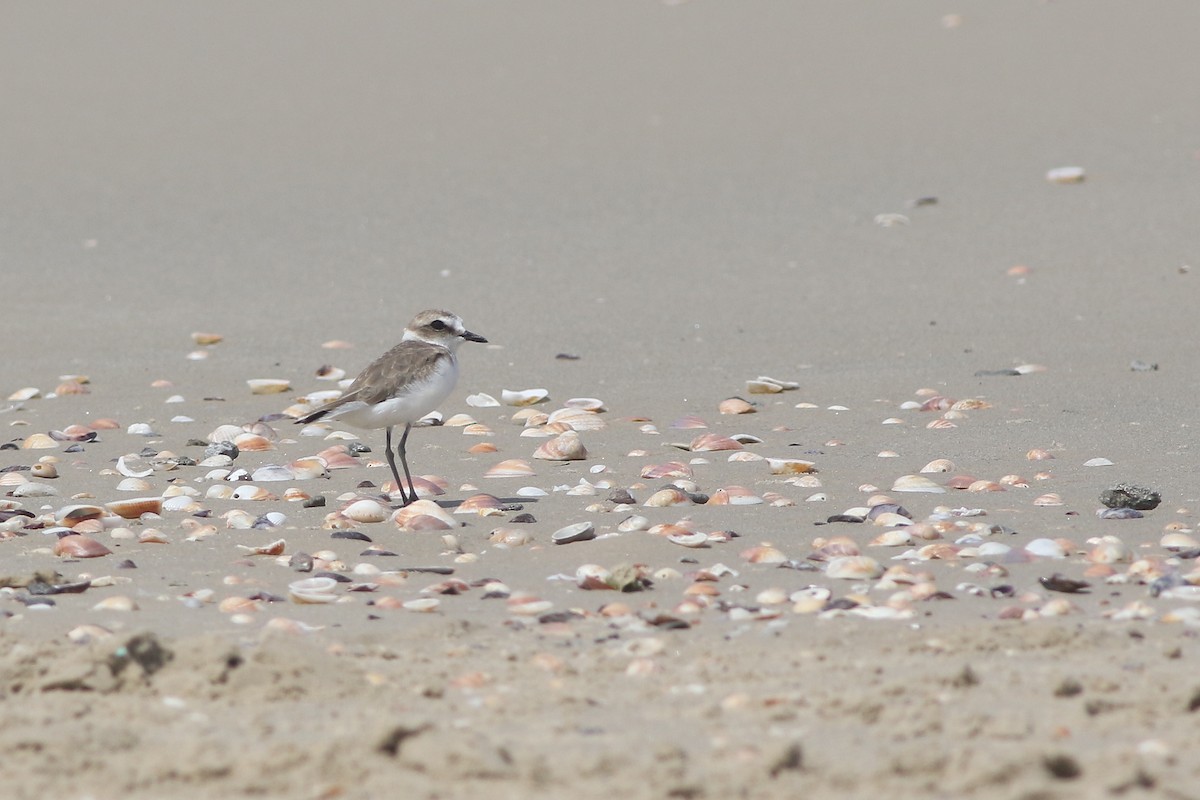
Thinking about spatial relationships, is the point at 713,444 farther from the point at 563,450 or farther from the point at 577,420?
the point at 577,420

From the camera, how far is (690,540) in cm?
579

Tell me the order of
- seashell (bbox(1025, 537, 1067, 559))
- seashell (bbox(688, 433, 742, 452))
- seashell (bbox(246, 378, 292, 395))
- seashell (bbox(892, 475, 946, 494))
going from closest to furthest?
1. seashell (bbox(1025, 537, 1067, 559))
2. seashell (bbox(892, 475, 946, 494))
3. seashell (bbox(688, 433, 742, 452))
4. seashell (bbox(246, 378, 292, 395))

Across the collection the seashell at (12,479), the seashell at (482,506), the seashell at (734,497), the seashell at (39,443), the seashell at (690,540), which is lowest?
the seashell at (734,497)

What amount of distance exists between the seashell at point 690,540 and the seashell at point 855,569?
0.53 metres

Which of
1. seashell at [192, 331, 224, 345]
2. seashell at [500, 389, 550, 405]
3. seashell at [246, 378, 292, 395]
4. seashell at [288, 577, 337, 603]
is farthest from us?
seashell at [192, 331, 224, 345]

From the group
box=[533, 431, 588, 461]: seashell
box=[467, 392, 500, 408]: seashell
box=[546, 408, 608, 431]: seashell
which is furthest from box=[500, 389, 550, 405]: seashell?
box=[533, 431, 588, 461]: seashell

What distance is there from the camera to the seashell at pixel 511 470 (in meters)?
7.16

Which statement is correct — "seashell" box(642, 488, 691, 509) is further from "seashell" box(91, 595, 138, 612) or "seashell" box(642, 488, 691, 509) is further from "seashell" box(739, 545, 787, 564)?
"seashell" box(91, 595, 138, 612)

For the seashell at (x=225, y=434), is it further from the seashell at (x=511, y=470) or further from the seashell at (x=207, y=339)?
the seashell at (x=207, y=339)

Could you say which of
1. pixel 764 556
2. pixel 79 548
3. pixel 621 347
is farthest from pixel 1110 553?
pixel 621 347

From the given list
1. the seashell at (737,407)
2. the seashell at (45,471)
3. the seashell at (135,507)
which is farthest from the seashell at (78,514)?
the seashell at (737,407)

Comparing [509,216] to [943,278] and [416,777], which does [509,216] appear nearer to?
[943,278]

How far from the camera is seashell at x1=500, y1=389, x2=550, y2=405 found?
337 inches

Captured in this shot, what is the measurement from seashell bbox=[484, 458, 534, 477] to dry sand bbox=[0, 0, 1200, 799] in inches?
4.3
